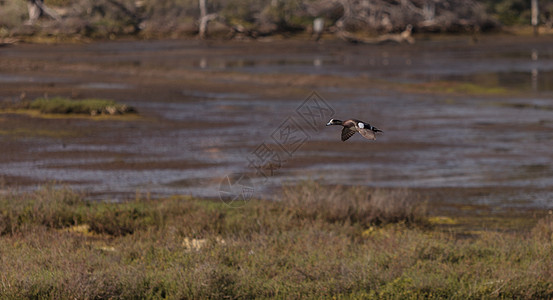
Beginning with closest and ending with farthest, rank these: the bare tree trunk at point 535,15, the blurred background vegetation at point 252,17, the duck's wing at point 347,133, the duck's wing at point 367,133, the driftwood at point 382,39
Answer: the duck's wing at point 367,133 → the duck's wing at point 347,133 → the driftwood at point 382,39 → the blurred background vegetation at point 252,17 → the bare tree trunk at point 535,15

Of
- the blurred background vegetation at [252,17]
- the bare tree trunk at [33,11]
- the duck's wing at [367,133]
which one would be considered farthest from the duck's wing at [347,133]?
the bare tree trunk at [33,11]

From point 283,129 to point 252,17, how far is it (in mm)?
56910

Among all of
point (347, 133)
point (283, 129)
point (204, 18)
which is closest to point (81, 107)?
point (283, 129)

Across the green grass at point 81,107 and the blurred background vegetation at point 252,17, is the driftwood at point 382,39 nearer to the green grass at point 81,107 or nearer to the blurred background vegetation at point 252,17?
the blurred background vegetation at point 252,17

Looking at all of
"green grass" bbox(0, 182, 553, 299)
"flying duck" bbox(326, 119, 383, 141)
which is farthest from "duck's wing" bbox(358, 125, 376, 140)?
"green grass" bbox(0, 182, 553, 299)

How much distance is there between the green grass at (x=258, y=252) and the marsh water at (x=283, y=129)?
2.82 meters

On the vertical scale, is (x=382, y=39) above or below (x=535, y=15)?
below

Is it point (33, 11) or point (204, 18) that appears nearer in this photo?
point (33, 11)

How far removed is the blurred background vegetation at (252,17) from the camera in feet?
269

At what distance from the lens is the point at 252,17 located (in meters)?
84.9

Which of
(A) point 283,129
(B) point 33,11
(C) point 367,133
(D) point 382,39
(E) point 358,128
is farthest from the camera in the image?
(B) point 33,11

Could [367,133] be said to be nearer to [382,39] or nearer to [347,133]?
[347,133]

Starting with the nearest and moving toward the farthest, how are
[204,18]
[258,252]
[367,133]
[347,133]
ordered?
[367,133] → [347,133] → [258,252] → [204,18]

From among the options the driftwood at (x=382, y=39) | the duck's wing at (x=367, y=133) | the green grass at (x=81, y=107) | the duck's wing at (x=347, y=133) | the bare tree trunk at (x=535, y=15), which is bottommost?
the driftwood at (x=382, y=39)
